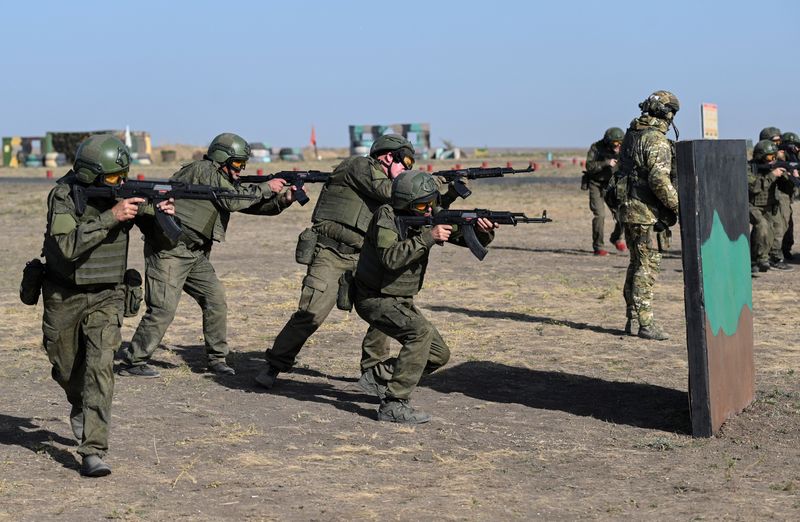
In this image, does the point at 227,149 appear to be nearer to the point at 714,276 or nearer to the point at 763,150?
the point at 714,276

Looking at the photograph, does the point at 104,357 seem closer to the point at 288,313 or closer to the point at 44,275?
the point at 44,275

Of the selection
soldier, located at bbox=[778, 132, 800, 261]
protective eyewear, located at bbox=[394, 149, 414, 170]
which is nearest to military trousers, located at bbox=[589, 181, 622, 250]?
soldier, located at bbox=[778, 132, 800, 261]

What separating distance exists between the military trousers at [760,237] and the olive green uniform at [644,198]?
5259 millimetres

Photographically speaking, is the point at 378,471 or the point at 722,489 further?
the point at 378,471

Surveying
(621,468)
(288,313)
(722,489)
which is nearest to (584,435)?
(621,468)

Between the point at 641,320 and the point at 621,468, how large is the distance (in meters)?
4.70

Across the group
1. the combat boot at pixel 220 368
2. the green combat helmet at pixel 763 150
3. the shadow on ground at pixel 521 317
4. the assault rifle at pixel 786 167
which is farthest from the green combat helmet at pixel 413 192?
the green combat helmet at pixel 763 150

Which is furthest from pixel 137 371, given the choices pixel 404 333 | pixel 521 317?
pixel 521 317

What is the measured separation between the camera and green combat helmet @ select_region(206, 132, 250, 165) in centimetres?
991

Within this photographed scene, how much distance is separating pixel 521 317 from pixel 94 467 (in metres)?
7.00

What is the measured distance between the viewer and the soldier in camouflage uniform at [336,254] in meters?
9.48

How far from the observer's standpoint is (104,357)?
276 inches

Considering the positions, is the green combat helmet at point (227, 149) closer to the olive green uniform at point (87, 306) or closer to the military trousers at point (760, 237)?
the olive green uniform at point (87, 306)

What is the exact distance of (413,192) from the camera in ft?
26.8
